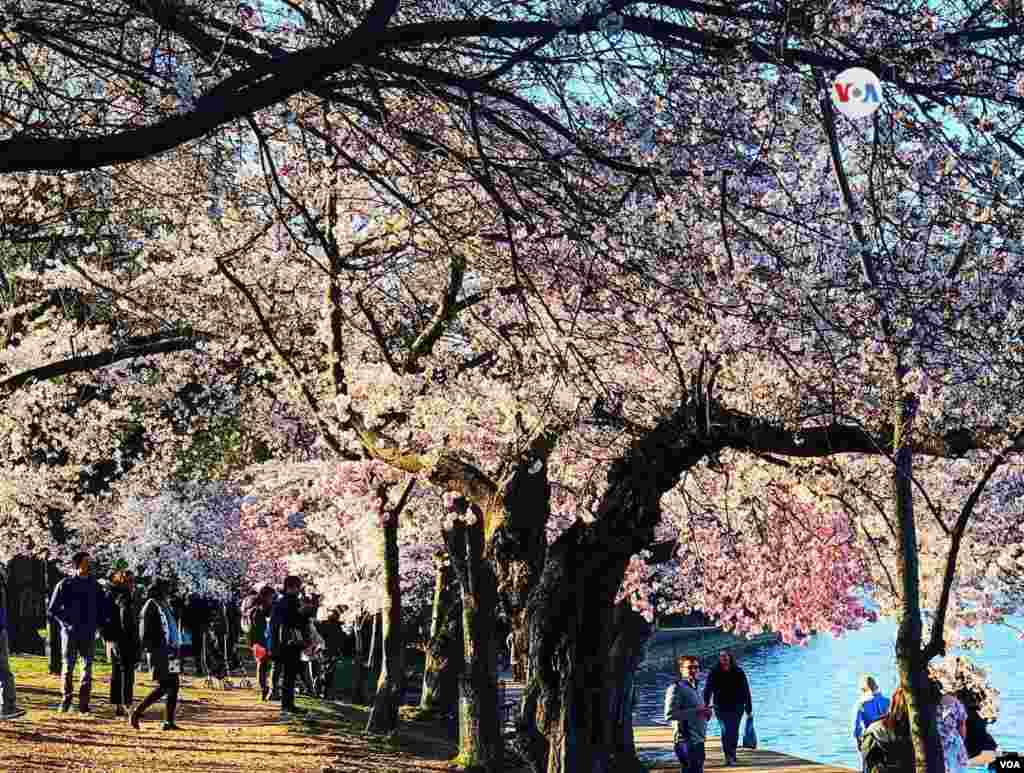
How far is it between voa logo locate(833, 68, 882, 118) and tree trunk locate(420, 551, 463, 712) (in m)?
18.2

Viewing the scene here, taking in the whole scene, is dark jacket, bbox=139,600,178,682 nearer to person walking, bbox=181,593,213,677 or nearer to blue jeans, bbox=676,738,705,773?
blue jeans, bbox=676,738,705,773

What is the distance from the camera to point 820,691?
48.0 metres

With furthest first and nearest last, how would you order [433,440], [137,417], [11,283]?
[137,417] < [11,283] < [433,440]

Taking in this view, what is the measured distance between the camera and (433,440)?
52.4ft

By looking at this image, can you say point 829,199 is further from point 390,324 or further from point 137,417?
point 137,417

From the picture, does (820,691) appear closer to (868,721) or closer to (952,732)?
(868,721)

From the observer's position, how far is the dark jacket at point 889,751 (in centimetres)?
1116

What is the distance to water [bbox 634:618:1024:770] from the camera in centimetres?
3303

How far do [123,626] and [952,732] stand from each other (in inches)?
363

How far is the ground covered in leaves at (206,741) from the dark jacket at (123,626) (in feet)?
2.61

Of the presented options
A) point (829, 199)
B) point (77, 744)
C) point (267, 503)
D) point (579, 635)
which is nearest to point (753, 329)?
point (829, 199)

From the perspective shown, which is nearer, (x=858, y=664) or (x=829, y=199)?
(x=829, y=199)

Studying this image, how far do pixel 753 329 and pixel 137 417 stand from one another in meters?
23.6

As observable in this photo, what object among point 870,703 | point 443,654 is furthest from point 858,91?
point 443,654
